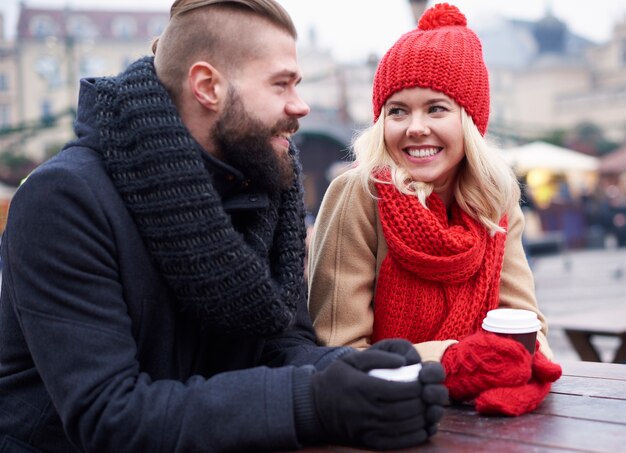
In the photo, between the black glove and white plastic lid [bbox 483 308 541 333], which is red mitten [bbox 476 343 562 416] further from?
the black glove

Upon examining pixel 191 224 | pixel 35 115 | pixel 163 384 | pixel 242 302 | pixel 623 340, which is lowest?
pixel 35 115

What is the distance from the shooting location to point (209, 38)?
1.88 m

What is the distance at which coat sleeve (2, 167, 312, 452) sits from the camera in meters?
1.52

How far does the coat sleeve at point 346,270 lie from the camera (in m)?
2.27

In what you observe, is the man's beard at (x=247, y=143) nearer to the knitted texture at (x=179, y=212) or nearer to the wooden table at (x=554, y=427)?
the knitted texture at (x=179, y=212)

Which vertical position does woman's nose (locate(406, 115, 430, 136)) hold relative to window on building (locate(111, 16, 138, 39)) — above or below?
below

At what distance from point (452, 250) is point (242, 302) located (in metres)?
0.73

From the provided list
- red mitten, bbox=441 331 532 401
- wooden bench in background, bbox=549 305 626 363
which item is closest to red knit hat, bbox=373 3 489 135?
red mitten, bbox=441 331 532 401

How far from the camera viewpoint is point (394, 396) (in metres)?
1.47

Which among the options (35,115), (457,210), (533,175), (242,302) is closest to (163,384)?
(242,302)

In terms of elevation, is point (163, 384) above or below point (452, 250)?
below

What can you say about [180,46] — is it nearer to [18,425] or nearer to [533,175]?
[18,425]

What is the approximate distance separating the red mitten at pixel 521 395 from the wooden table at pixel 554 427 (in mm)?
19

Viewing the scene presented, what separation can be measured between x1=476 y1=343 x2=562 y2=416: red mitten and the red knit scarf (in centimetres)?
33
